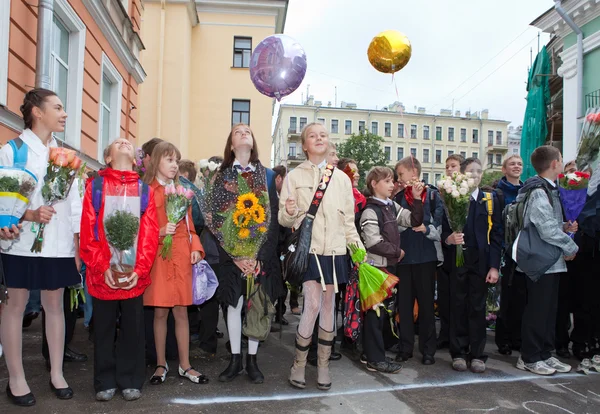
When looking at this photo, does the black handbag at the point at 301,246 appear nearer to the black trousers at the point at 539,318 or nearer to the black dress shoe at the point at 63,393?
the black dress shoe at the point at 63,393

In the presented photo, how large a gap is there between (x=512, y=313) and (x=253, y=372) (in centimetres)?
301

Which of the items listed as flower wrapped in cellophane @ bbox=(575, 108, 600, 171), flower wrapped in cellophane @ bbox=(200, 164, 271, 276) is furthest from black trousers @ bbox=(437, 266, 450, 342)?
flower wrapped in cellophane @ bbox=(200, 164, 271, 276)

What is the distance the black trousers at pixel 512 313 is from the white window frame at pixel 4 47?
6.27m

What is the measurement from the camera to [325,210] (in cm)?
407

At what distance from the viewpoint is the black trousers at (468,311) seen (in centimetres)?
466

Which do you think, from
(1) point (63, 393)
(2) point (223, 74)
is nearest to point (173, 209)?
(1) point (63, 393)

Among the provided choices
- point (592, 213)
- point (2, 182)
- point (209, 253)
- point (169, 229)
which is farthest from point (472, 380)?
point (2, 182)

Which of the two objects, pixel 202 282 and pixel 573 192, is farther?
pixel 573 192

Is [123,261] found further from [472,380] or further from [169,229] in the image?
[472,380]

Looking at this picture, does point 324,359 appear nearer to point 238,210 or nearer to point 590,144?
point 238,210

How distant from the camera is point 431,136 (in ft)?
224

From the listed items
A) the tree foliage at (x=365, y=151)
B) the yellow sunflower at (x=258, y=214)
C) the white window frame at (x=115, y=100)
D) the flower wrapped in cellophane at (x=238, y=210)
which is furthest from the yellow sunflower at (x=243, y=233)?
the tree foliage at (x=365, y=151)

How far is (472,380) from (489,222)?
1.54 meters

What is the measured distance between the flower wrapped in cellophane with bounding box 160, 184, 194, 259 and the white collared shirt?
0.66 meters
